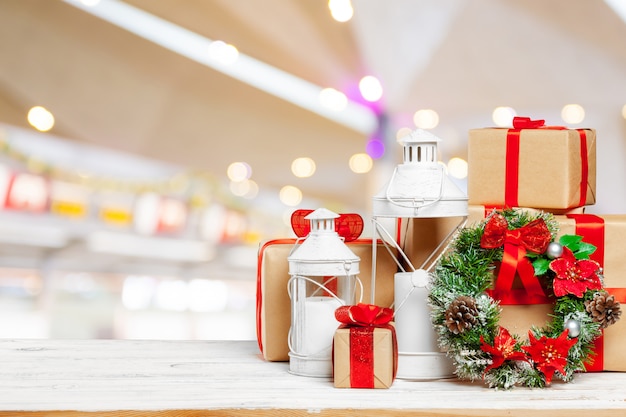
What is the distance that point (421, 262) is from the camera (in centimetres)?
134

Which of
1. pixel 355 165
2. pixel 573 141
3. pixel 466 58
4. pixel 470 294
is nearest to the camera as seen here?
pixel 470 294

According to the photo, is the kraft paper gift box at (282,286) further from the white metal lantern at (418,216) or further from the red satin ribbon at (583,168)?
the red satin ribbon at (583,168)

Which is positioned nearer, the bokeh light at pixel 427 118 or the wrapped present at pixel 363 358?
the wrapped present at pixel 363 358

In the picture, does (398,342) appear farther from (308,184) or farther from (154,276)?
(154,276)

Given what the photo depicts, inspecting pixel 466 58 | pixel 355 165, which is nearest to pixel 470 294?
pixel 466 58

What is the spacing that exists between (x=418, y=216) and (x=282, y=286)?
0.96ft

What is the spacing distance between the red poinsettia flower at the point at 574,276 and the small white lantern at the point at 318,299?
0.31 metres

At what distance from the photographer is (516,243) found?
1.23 metres

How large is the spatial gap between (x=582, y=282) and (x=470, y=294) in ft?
0.58

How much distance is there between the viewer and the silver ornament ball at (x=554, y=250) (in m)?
1.22

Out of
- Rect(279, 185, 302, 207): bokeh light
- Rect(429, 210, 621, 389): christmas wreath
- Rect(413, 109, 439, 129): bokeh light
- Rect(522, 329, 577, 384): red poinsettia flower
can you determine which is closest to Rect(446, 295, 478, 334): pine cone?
Rect(429, 210, 621, 389): christmas wreath

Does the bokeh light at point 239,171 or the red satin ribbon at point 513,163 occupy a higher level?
the bokeh light at point 239,171

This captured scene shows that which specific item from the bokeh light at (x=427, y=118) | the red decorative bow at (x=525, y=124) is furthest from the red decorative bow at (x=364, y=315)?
the bokeh light at (x=427, y=118)

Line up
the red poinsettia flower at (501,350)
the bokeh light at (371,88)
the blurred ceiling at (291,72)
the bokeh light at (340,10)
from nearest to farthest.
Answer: the red poinsettia flower at (501,350) < the blurred ceiling at (291,72) < the bokeh light at (340,10) < the bokeh light at (371,88)
